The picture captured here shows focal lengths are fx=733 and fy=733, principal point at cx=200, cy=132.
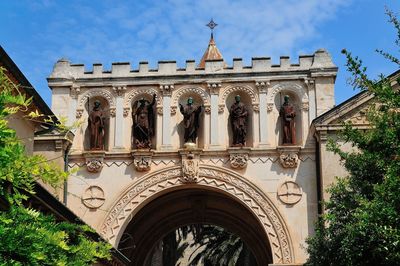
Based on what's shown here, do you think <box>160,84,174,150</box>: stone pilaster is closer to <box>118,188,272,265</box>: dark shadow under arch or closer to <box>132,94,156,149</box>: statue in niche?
<box>132,94,156,149</box>: statue in niche

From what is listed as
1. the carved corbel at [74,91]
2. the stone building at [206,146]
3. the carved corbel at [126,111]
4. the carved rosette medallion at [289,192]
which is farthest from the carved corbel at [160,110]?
the carved rosette medallion at [289,192]

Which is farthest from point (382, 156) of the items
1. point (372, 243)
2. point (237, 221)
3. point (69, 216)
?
point (237, 221)

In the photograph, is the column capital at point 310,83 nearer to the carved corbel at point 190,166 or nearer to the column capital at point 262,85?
the column capital at point 262,85

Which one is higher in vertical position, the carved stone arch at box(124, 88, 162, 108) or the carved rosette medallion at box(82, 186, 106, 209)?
the carved stone arch at box(124, 88, 162, 108)

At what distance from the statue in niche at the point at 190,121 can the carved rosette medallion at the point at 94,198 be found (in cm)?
336

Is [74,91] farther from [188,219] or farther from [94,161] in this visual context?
[188,219]

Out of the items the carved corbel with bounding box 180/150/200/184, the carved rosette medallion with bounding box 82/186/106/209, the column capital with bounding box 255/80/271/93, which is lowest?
the carved rosette medallion with bounding box 82/186/106/209

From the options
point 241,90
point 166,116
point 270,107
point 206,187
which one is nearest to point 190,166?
A: point 206,187

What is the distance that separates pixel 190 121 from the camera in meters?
24.6

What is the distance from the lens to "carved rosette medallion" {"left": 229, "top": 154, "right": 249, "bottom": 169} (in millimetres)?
24109

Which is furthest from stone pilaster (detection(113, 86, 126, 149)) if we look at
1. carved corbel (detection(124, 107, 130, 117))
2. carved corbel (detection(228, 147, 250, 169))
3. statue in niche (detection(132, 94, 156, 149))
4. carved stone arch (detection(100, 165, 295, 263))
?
carved corbel (detection(228, 147, 250, 169))

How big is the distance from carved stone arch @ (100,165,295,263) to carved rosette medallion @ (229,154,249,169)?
29 cm

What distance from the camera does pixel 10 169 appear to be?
23.8ft

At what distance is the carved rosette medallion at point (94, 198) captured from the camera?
80.0 ft
